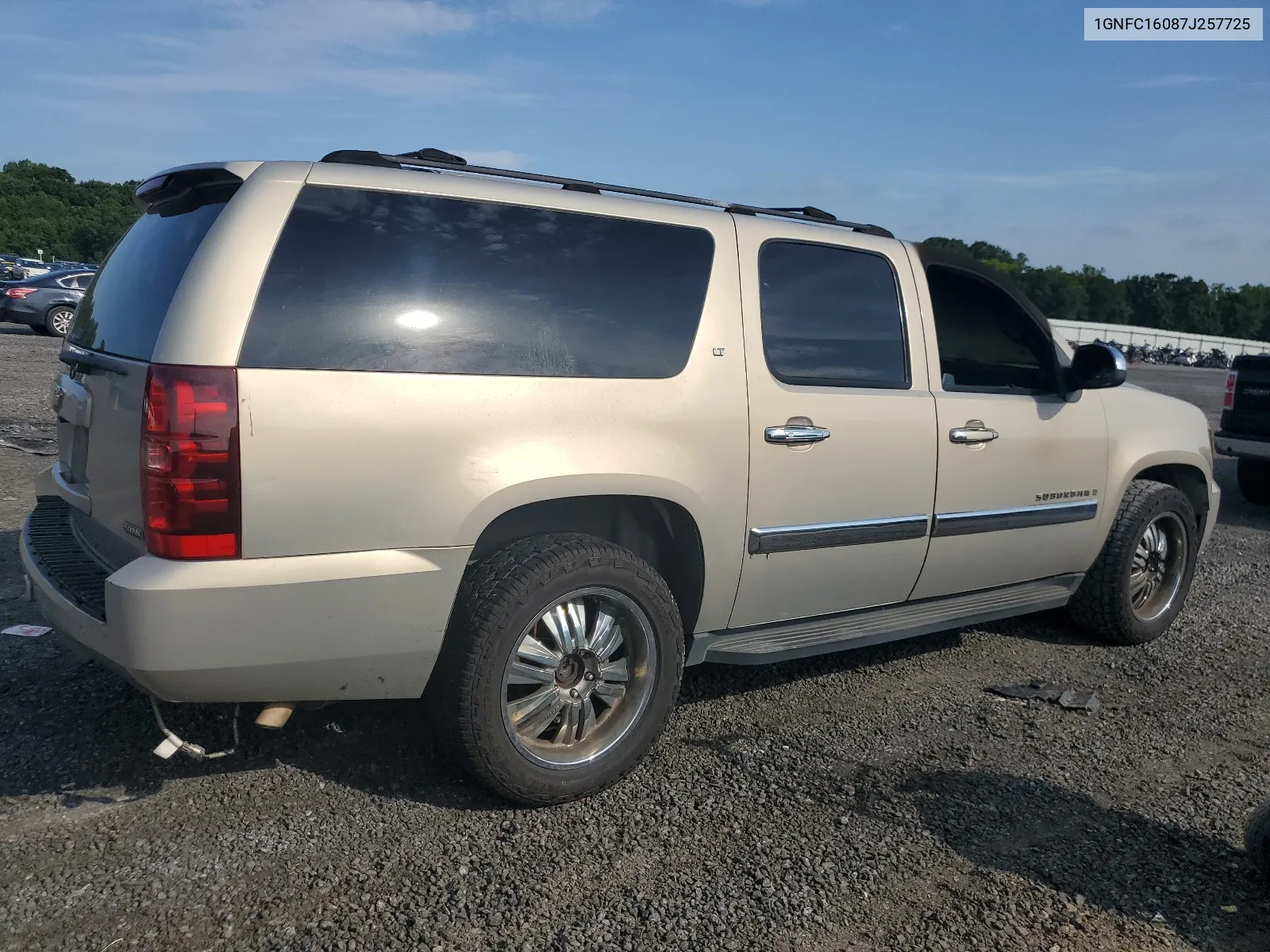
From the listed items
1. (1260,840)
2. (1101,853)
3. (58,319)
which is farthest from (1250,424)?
(58,319)

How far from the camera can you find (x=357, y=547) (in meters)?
2.82

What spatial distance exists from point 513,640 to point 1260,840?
2.22 m

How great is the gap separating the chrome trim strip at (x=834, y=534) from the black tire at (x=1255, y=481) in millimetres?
7720

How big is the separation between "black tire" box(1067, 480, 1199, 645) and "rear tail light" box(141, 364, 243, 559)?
4.11m

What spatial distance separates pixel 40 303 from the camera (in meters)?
21.8

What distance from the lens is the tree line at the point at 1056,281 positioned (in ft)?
273

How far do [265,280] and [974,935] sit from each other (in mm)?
2515

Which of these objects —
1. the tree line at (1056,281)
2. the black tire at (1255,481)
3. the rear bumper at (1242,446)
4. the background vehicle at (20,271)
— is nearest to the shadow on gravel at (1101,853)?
the rear bumper at (1242,446)

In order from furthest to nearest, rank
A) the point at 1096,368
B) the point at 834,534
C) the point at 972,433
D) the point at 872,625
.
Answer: the point at 1096,368 → the point at 972,433 → the point at 872,625 → the point at 834,534

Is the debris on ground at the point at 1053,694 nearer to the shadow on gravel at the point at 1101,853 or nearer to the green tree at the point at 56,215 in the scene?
the shadow on gravel at the point at 1101,853

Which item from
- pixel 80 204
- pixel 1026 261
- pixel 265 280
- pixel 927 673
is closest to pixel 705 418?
pixel 265 280

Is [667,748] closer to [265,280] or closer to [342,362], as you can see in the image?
[342,362]

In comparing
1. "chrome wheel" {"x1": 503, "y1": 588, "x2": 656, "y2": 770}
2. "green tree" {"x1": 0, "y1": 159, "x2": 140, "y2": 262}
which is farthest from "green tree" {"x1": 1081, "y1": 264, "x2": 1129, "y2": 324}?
"chrome wheel" {"x1": 503, "y1": 588, "x2": 656, "y2": 770}

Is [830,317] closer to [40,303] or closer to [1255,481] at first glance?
[1255,481]
